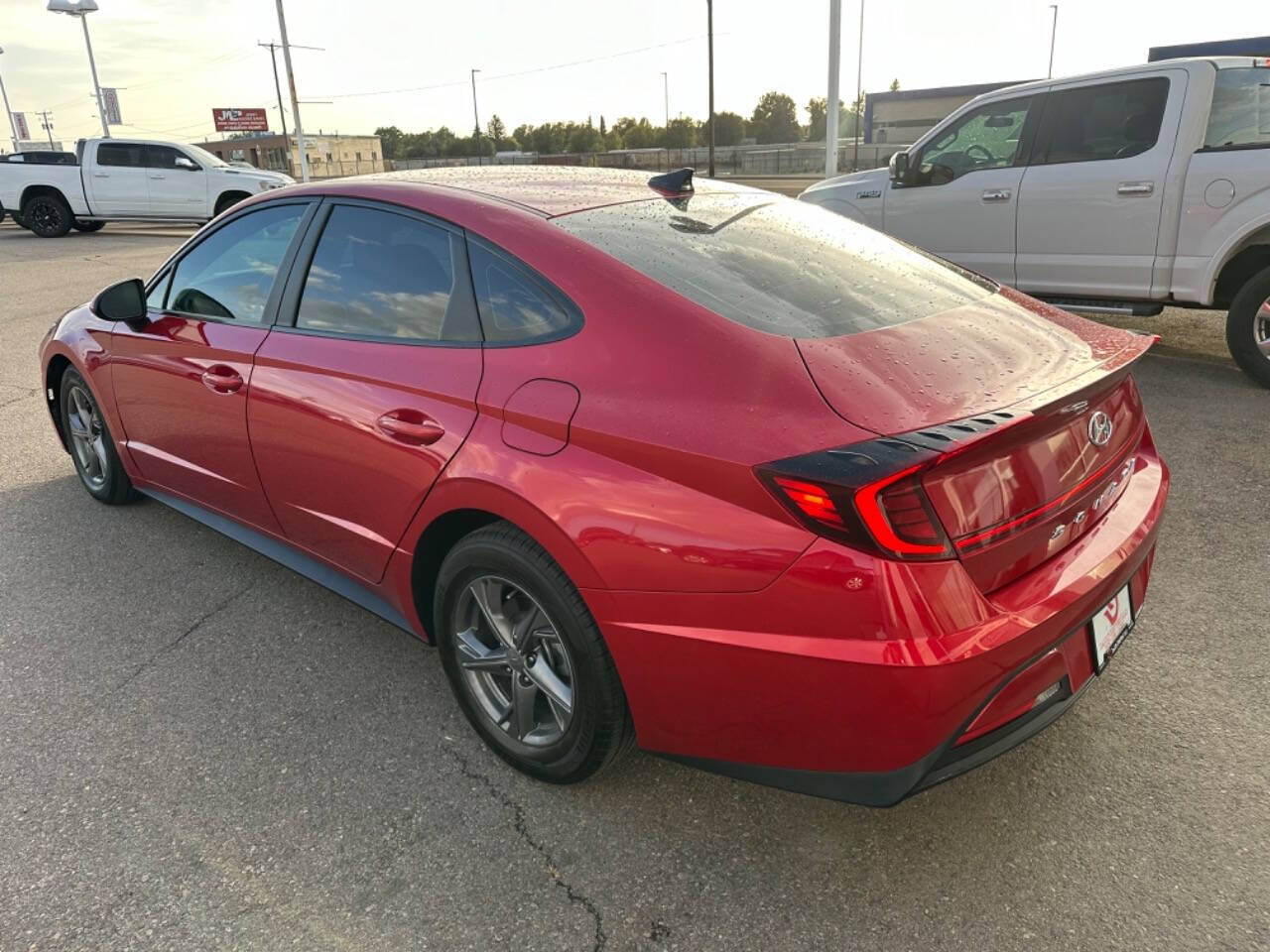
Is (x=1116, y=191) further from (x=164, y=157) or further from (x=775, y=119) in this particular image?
(x=775, y=119)

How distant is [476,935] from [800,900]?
2.47 feet

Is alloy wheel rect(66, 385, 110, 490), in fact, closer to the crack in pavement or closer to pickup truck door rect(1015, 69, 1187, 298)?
the crack in pavement

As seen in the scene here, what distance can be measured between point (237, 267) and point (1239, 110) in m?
6.04

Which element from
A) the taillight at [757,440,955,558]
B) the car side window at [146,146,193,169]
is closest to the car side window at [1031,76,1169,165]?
the taillight at [757,440,955,558]

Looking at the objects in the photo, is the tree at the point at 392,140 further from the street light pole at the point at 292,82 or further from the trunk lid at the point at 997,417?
the trunk lid at the point at 997,417

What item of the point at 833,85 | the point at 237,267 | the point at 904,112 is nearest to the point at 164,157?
the point at 833,85

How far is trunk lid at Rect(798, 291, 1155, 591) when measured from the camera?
184 centimetres

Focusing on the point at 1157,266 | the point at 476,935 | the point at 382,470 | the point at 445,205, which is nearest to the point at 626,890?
the point at 476,935

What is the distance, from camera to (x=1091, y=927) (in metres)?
1.96

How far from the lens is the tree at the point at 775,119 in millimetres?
107375

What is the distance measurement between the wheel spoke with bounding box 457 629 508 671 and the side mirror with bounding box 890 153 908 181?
584 centimetres

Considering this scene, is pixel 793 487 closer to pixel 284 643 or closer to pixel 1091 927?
pixel 1091 927

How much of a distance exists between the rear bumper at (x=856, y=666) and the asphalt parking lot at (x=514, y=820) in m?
0.35

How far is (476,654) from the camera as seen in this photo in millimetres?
2551
